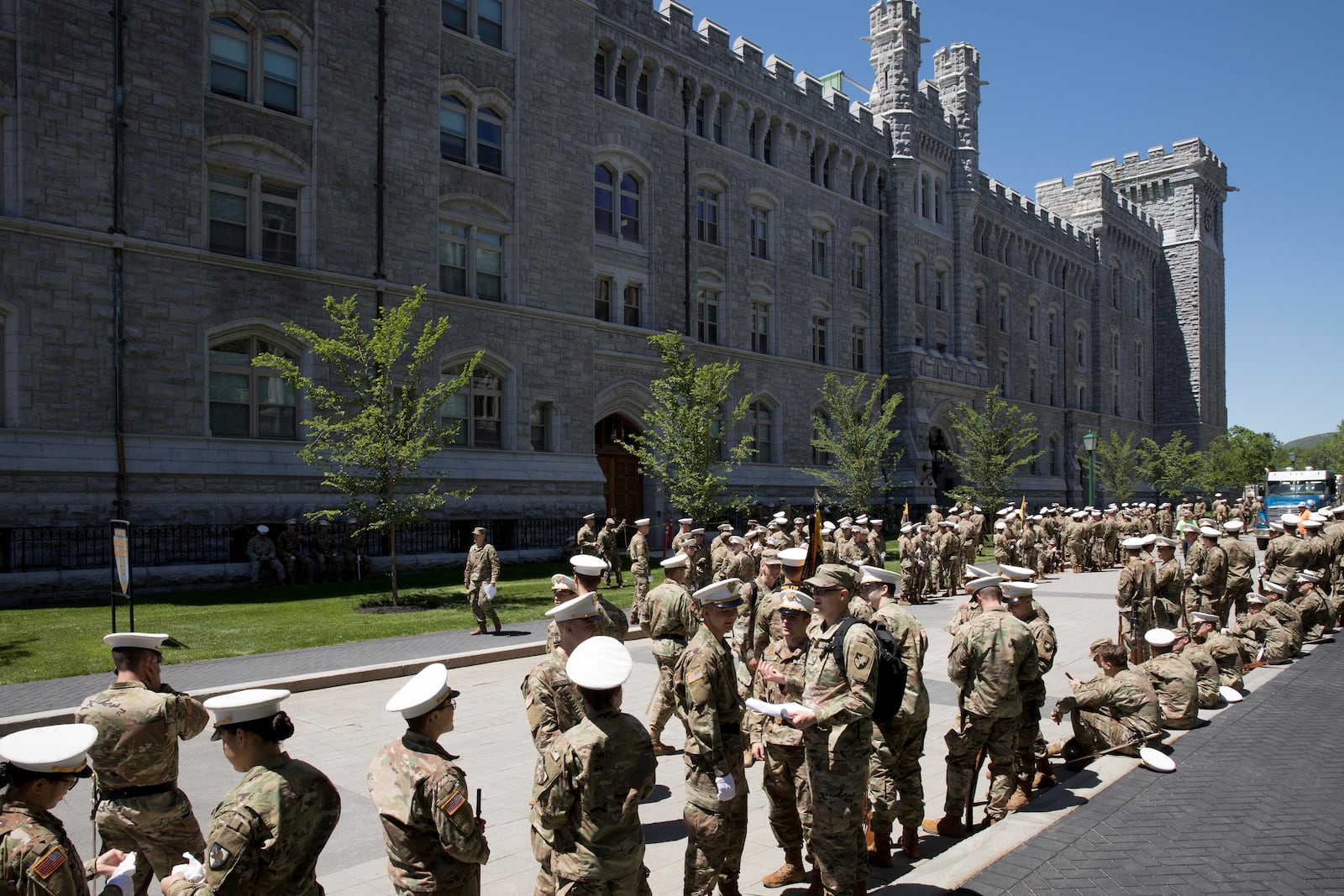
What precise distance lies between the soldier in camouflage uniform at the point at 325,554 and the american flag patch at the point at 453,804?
61.7ft

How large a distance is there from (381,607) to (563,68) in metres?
18.2

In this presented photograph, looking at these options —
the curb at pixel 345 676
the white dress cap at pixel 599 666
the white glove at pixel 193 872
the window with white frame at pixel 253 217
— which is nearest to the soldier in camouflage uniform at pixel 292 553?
the window with white frame at pixel 253 217

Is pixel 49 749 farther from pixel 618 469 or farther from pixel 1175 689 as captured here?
pixel 618 469

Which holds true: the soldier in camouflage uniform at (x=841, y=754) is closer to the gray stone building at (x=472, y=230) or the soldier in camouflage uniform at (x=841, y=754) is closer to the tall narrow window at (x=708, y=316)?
the gray stone building at (x=472, y=230)

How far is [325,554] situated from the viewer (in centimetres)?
2138

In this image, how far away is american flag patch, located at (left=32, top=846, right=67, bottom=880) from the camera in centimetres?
341

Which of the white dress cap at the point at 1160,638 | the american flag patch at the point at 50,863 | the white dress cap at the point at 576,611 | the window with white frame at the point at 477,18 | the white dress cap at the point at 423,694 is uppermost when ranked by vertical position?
the window with white frame at the point at 477,18

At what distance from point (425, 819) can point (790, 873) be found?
300 cm

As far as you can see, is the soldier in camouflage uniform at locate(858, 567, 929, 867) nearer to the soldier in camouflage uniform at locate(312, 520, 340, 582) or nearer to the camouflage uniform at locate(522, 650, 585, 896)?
the camouflage uniform at locate(522, 650, 585, 896)

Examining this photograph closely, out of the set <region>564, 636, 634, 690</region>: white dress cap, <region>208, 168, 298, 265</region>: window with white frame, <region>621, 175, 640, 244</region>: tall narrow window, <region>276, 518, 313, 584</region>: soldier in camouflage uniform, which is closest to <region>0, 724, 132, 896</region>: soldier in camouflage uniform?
<region>564, 636, 634, 690</region>: white dress cap

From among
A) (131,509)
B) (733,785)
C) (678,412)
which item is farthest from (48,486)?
(733,785)

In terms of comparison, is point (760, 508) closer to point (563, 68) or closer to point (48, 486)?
point (563, 68)

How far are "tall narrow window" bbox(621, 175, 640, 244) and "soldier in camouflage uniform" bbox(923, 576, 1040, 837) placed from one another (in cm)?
2608

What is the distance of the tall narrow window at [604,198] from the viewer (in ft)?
100
